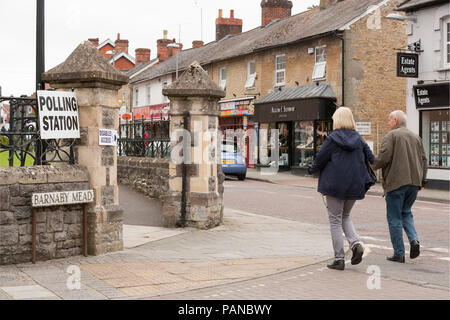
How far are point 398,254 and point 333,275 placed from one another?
Answer: 146 centimetres

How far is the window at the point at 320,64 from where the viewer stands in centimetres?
2753

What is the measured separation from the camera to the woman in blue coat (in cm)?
719

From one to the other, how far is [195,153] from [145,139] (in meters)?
3.79

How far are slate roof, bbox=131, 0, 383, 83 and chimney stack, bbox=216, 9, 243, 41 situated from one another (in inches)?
67.9

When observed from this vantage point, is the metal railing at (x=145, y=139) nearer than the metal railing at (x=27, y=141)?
No

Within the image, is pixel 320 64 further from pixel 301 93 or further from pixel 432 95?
pixel 432 95

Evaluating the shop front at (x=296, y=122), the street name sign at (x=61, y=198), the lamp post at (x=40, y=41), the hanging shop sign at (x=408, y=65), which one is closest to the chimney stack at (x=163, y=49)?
the shop front at (x=296, y=122)

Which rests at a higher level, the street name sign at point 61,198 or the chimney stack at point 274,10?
the chimney stack at point 274,10

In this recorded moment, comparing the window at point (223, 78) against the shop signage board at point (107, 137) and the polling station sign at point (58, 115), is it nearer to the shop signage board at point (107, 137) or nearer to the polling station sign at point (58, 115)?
the shop signage board at point (107, 137)

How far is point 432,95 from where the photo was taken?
2205cm

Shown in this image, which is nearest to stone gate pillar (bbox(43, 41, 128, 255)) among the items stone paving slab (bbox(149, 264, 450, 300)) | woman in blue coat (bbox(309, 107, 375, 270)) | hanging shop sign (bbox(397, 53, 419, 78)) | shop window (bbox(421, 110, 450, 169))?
stone paving slab (bbox(149, 264, 450, 300))

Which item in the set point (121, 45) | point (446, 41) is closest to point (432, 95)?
point (446, 41)

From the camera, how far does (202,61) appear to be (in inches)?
1494

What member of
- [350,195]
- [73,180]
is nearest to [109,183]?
[73,180]
